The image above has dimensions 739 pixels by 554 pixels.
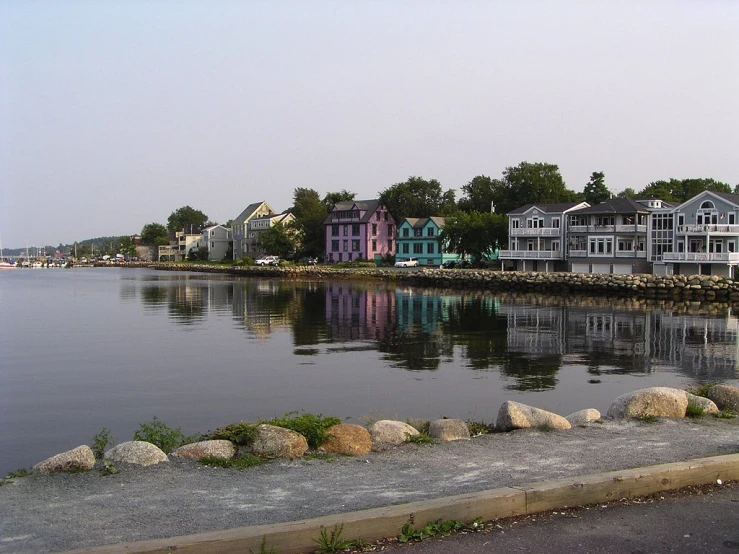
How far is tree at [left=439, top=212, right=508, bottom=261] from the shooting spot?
90.7 metres

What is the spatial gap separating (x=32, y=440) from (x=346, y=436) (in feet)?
24.7

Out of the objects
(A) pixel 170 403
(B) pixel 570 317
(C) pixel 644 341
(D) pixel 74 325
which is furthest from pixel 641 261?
(A) pixel 170 403

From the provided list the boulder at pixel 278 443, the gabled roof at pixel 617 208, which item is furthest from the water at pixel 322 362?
the gabled roof at pixel 617 208

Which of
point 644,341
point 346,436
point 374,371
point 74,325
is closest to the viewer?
point 346,436

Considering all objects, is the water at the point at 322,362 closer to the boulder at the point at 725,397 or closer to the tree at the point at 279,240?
the boulder at the point at 725,397

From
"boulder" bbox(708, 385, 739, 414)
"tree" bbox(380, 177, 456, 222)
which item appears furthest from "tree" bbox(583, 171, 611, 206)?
"boulder" bbox(708, 385, 739, 414)

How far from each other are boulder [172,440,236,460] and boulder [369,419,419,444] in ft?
7.40

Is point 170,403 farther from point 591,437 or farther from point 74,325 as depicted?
point 74,325

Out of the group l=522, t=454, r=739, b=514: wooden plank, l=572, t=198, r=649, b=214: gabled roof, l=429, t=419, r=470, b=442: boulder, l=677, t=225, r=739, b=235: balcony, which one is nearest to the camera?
l=522, t=454, r=739, b=514: wooden plank

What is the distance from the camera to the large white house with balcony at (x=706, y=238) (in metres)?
66.7

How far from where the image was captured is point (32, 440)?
14523mm

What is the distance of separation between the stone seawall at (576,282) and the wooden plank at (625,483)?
182ft

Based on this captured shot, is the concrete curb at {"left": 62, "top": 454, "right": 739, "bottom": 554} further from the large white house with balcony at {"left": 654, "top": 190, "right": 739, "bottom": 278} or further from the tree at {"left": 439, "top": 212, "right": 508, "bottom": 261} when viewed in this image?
the tree at {"left": 439, "top": 212, "right": 508, "bottom": 261}

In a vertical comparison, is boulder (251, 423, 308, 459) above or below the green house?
below
